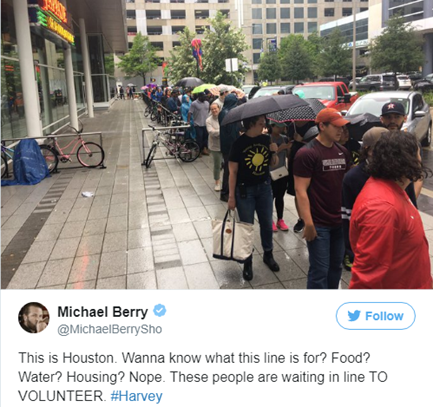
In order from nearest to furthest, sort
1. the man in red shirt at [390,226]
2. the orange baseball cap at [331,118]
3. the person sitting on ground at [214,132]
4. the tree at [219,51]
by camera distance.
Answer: the man in red shirt at [390,226] < the orange baseball cap at [331,118] < the person sitting on ground at [214,132] < the tree at [219,51]

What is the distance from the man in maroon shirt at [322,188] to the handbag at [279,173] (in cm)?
160

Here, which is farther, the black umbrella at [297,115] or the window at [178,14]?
the window at [178,14]

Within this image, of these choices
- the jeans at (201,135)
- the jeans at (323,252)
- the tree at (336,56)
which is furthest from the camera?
the tree at (336,56)

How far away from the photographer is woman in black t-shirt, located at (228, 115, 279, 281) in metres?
4.13

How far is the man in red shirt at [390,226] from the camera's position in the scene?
2.07 metres

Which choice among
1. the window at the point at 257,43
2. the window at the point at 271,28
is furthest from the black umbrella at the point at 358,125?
the window at the point at 271,28

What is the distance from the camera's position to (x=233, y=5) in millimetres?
69438
